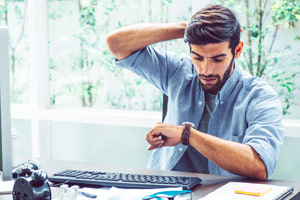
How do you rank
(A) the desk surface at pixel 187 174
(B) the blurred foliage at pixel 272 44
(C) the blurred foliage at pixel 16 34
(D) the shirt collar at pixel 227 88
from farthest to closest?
(C) the blurred foliage at pixel 16 34, (B) the blurred foliage at pixel 272 44, (D) the shirt collar at pixel 227 88, (A) the desk surface at pixel 187 174

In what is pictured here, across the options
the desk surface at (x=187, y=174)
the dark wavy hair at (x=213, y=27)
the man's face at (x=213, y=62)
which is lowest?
the desk surface at (x=187, y=174)

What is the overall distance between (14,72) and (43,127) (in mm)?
537

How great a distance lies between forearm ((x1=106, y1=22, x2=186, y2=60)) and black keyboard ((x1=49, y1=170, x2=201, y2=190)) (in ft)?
2.48

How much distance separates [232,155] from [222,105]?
357mm

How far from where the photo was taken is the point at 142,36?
7.48 feet

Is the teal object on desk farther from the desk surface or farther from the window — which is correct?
the window

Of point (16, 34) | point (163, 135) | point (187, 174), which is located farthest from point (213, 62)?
point (16, 34)

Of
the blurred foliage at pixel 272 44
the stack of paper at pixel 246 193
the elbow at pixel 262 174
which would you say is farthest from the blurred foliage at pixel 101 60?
the stack of paper at pixel 246 193

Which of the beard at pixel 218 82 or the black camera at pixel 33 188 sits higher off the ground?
the beard at pixel 218 82

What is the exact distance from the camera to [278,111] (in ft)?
6.40

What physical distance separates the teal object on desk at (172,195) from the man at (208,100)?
0.36 metres

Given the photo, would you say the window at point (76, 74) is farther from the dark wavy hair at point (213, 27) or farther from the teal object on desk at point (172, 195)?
the teal object on desk at point (172, 195)

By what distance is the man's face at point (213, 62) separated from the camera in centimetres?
198

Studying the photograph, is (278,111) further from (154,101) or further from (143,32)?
(154,101)
